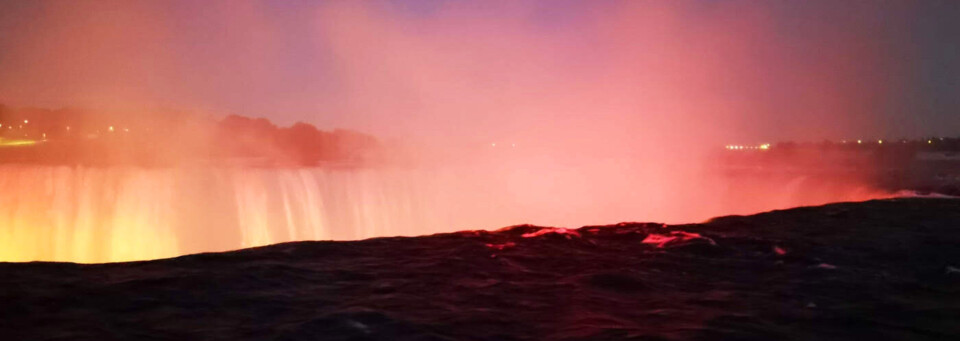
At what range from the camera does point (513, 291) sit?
15.1 feet

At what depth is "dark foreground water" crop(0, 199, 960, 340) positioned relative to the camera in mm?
3652

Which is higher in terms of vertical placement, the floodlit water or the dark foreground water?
the floodlit water

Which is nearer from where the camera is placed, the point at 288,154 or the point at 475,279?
the point at 475,279

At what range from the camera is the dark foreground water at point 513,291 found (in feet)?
12.0

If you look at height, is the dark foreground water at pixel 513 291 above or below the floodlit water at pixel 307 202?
below

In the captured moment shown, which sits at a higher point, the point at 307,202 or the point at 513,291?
A: the point at 307,202

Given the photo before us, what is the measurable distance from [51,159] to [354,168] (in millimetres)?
14934

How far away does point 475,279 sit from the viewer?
499cm

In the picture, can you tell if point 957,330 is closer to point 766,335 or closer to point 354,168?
point 766,335

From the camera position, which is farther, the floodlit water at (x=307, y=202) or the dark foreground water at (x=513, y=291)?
the floodlit water at (x=307, y=202)

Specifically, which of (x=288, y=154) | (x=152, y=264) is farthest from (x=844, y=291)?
(x=288, y=154)

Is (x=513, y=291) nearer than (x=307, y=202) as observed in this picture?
Yes

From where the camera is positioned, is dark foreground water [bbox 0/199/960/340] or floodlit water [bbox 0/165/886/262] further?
floodlit water [bbox 0/165/886/262]

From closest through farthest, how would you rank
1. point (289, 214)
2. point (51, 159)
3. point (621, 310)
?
point (621, 310) < point (51, 159) < point (289, 214)
